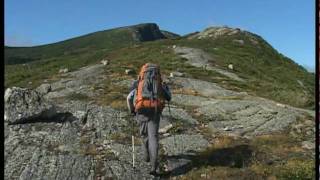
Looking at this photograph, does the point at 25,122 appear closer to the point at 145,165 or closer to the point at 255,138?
the point at 145,165

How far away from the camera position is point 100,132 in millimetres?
21750

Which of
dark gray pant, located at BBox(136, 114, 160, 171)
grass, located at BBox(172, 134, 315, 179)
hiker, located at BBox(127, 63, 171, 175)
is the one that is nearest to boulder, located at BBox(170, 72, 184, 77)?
grass, located at BBox(172, 134, 315, 179)

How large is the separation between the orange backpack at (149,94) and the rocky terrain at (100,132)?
2037 millimetres

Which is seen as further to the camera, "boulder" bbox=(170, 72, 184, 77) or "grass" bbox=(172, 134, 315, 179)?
"boulder" bbox=(170, 72, 184, 77)

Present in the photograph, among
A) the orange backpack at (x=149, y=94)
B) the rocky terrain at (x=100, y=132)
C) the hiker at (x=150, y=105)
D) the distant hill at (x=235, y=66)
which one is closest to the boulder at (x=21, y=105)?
the rocky terrain at (x=100, y=132)

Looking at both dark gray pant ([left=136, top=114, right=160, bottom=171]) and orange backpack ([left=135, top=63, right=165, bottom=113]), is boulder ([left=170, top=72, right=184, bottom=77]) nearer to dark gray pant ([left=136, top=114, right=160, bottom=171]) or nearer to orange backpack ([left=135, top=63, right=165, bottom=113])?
orange backpack ([left=135, top=63, right=165, bottom=113])

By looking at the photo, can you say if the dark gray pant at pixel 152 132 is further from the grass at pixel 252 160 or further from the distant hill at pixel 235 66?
the distant hill at pixel 235 66

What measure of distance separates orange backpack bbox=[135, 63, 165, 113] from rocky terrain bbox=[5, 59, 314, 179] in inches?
80.2

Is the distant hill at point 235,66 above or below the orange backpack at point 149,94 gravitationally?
above

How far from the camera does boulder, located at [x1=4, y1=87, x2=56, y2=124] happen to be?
19672mm

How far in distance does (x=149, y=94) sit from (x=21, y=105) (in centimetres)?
567

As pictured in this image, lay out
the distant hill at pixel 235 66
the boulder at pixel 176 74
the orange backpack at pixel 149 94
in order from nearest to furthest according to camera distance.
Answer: the orange backpack at pixel 149 94, the distant hill at pixel 235 66, the boulder at pixel 176 74

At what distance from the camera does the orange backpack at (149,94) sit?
16641 millimetres
